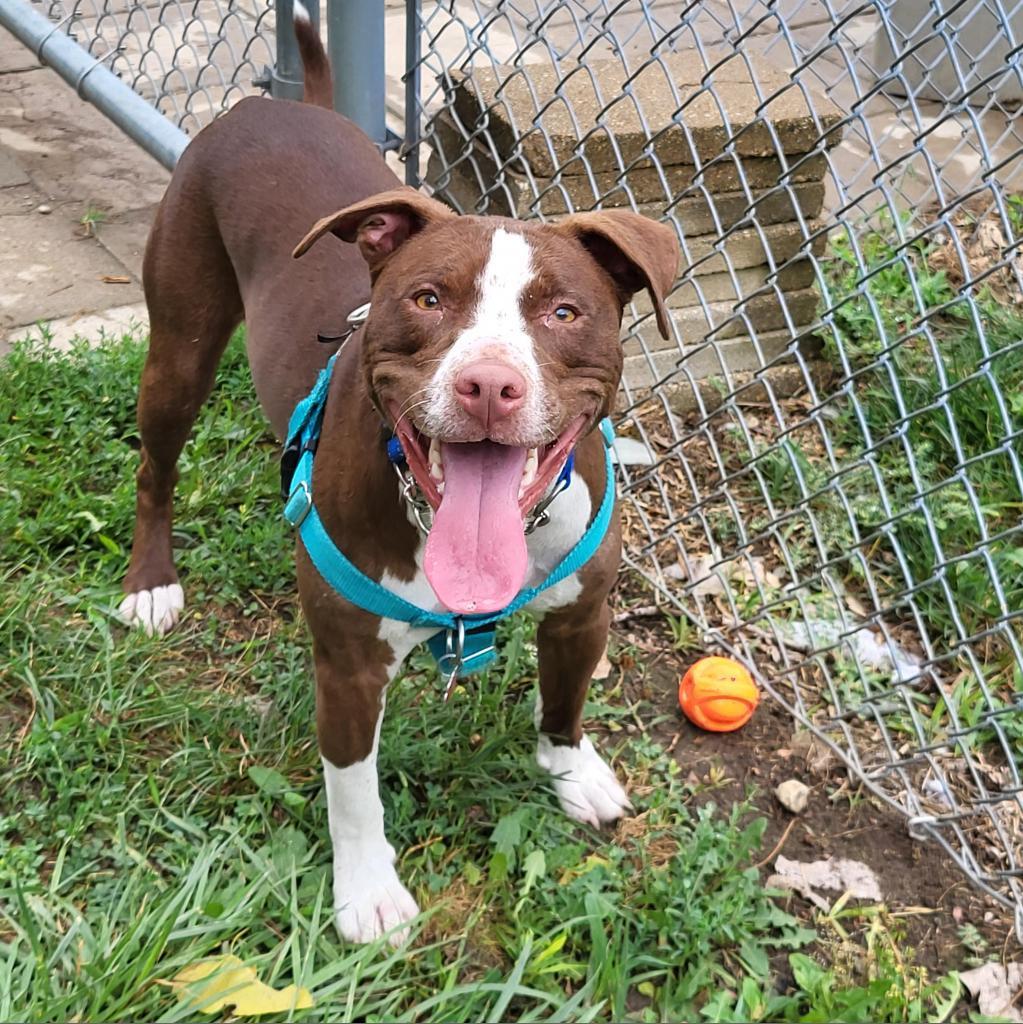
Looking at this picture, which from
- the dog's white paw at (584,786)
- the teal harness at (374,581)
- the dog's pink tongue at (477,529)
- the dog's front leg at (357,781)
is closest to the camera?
the dog's pink tongue at (477,529)

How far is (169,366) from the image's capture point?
10.4ft

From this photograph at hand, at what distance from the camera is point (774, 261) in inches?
155

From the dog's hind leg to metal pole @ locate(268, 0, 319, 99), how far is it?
2.43 feet

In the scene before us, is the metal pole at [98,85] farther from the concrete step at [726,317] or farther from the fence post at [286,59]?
the concrete step at [726,317]

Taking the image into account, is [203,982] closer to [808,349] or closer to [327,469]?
[327,469]

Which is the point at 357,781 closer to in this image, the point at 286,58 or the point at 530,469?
the point at 530,469

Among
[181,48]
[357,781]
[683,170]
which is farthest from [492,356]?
[181,48]

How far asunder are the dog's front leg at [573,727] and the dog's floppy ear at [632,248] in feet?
2.42

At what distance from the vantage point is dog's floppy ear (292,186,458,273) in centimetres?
215

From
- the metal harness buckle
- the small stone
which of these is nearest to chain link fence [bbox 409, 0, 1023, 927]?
the small stone

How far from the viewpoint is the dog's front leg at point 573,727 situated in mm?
2652

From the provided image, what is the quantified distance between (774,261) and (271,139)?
171 centimetres

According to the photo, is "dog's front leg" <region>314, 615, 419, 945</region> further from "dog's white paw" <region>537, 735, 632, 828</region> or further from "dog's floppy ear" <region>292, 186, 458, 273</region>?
"dog's floppy ear" <region>292, 186, 458, 273</region>

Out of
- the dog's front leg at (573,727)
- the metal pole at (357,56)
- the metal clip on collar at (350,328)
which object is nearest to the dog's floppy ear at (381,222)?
the metal clip on collar at (350,328)
